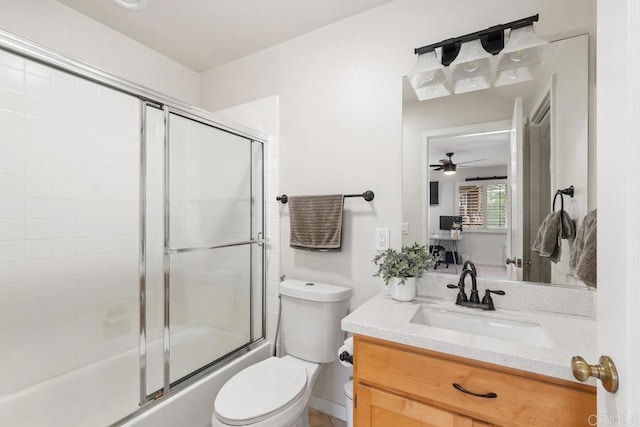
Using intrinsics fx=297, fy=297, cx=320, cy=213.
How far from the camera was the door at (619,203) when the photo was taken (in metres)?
0.48

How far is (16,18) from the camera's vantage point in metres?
1.52

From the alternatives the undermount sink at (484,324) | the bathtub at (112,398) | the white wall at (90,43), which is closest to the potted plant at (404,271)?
the undermount sink at (484,324)

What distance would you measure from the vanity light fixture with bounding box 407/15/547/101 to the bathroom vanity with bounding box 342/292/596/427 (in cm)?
111

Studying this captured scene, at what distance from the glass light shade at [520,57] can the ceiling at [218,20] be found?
74cm

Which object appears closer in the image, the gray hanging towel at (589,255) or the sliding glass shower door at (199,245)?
the gray hanging towel at (589,255)

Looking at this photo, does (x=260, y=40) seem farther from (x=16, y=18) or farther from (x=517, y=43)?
(x=517, y=43)

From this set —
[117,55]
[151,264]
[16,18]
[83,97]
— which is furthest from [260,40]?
[151,264]

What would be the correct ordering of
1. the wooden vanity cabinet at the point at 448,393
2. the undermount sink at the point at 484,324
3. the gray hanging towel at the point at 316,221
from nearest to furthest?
the wooden vanity cabinet at the point at 448,393 < the undermount sink at the point at 484,324 < the gray hanging towel at the point at 316,221

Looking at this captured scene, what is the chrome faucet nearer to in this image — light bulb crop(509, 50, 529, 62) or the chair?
the chair

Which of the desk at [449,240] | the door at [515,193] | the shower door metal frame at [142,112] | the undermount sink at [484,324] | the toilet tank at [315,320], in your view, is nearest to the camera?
the shower door metal frame at [142,112]

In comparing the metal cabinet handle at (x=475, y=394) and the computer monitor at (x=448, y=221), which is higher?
the computer monitor at (x=448, y=221)

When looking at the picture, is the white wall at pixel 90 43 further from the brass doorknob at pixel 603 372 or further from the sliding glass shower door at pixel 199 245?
the brass doorknob at pixel 603 372

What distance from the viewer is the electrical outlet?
65.9 inches

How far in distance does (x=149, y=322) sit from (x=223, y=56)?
6.31 feet
